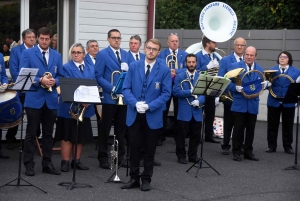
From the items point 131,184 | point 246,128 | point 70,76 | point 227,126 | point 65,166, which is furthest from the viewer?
point 227,126

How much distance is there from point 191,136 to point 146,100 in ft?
7.82

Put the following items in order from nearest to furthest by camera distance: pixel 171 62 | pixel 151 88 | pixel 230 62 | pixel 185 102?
pixel 151 88, pixel 185 102, pixel 230 62, pixel 171 62

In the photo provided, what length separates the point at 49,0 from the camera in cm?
1225

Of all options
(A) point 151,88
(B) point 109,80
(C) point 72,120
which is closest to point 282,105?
(B) point 109,80

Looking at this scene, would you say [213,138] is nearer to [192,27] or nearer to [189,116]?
[189,116]

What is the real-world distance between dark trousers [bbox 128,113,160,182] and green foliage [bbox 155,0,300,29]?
13.1 meters

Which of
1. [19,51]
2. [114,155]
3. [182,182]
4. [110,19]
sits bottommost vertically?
[182,182]

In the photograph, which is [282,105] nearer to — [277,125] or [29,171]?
[277,125]

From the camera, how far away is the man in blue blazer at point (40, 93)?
367 inches

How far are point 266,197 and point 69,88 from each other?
298cm

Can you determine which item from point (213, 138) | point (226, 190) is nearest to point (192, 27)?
point (213, 138)

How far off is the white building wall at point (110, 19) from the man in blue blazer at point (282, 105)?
286 cm

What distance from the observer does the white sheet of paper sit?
8633mm

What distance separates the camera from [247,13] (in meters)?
24.9
